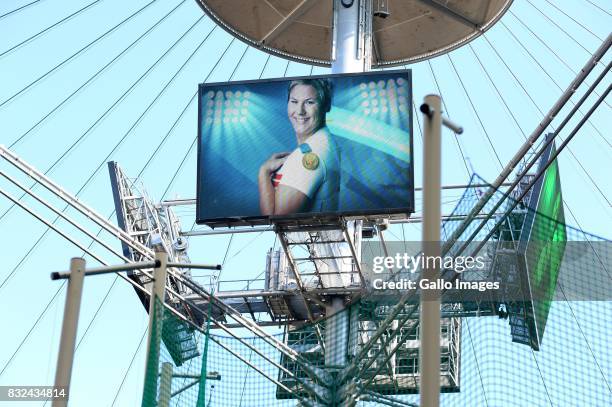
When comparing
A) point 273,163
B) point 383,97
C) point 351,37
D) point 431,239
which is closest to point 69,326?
point 431,239

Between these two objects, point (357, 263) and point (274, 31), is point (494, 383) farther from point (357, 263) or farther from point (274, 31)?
point (274, 31)

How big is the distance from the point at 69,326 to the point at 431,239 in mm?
5197

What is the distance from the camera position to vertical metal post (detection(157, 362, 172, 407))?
14.8 m

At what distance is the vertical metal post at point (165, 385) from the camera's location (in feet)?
48.4

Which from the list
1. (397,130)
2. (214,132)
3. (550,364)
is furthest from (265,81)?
(550,364)

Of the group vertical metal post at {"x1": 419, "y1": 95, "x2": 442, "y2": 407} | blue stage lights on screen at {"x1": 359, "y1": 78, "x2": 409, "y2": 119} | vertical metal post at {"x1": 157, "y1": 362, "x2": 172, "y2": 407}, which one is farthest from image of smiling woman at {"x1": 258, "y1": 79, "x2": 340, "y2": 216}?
vertical metal post at {"x1": 419, "y1": 95, "x2": 442, "y2": 407}

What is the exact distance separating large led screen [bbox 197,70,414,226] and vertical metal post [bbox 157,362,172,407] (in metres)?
10.5

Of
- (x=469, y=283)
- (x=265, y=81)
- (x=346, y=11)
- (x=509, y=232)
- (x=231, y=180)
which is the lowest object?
(x=469, y=283)

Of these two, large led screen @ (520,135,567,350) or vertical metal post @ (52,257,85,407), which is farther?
large led screen @ (520,135,567,350)

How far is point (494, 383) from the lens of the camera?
1437cm

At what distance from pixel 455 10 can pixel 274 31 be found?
445cm

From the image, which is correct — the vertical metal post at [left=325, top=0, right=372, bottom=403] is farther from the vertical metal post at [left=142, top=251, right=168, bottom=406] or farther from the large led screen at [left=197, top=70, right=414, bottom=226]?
the vertical metal post at [left=142, top=251, right=168, bottom=406]

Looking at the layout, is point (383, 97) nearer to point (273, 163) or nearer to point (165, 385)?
point (273, 163)

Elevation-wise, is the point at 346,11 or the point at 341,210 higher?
the point at 346,11
